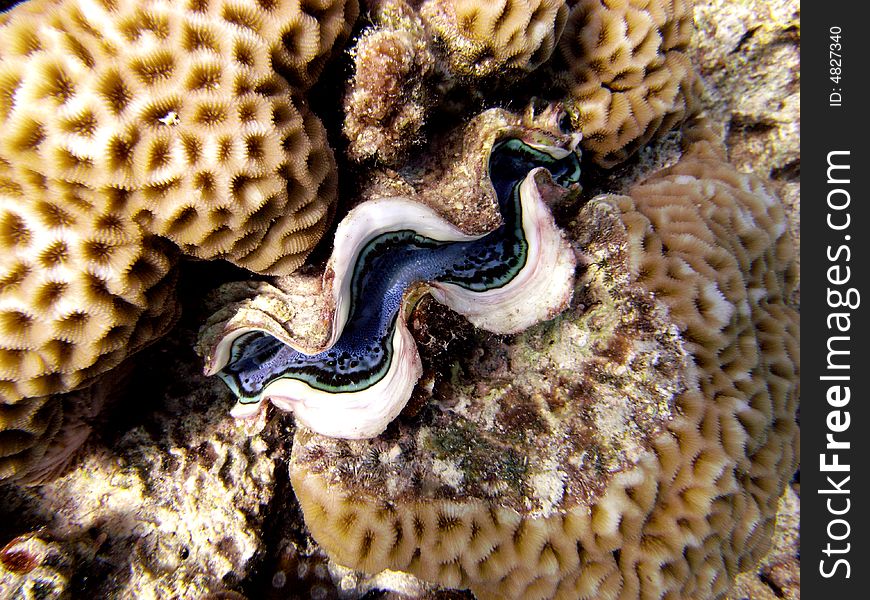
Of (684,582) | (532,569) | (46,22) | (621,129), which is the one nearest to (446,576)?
(532,569)

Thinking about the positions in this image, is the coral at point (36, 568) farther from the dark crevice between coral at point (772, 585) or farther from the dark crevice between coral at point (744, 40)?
the dark crevice between coral at point (744, 40)

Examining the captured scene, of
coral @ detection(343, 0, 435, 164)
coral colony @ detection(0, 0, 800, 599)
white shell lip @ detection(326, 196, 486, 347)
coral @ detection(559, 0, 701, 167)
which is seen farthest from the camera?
coral @ detection(559, 0, 701, 167)

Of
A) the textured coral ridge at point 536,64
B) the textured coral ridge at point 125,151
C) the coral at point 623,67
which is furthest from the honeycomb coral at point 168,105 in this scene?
the coral at point 623,67

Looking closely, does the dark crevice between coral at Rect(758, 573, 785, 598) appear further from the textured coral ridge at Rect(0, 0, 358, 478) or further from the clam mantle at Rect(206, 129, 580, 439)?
the textured coral ridge at Rect(0, 0, 358, 478)

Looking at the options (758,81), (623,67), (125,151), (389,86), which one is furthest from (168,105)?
(758,81)

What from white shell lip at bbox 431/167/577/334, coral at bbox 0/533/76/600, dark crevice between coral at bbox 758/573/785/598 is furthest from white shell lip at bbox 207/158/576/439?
dark crevice between coral at bbox 758/573/785/598
